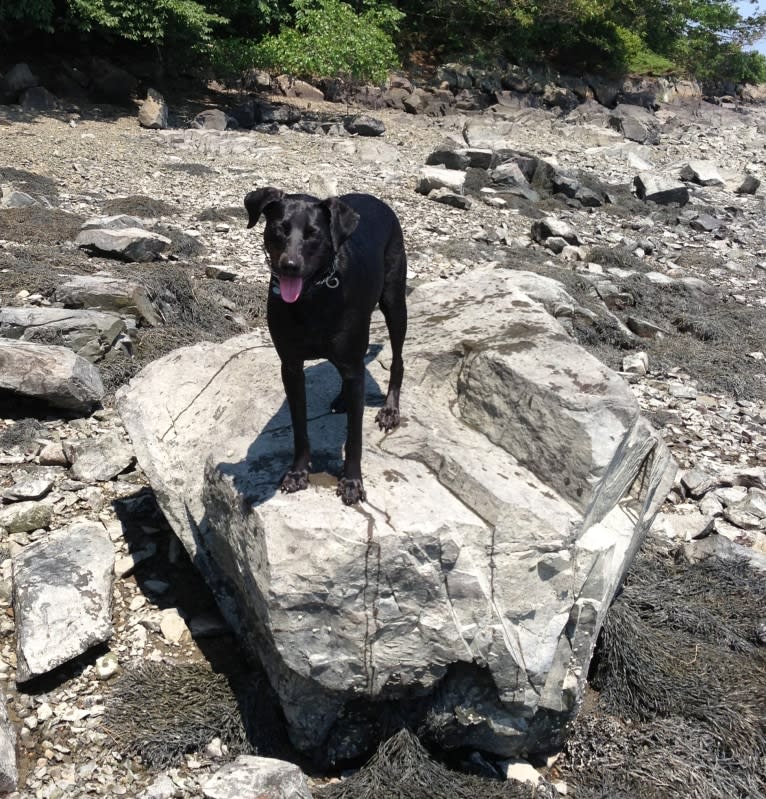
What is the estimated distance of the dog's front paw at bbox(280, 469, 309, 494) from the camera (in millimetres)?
3881

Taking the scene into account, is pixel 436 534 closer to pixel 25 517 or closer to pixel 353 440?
pixel 353 440

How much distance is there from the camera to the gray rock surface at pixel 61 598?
13.4ft

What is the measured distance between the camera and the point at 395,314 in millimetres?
4691

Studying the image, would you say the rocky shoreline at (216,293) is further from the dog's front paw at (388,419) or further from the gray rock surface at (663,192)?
the dog's front paw at (388,419)

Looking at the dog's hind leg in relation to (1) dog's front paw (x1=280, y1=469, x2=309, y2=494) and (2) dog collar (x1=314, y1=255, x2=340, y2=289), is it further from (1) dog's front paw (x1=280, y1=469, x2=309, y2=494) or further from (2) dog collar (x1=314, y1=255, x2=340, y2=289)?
(2) dog collar (x1=314, y1=255, x2=340, y2=289)

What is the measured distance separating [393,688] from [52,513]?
274 centimetres

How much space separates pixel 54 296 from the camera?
7.68m

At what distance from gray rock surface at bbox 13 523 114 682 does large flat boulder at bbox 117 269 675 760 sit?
21.1 inches

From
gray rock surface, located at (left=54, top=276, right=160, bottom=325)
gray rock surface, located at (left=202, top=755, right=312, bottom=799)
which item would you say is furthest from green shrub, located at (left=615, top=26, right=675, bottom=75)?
gray rock surface, located at (left=202, top=755, right=312, bottom=799)

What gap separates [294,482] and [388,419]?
0.84 meters

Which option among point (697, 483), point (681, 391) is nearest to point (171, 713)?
point (697, 483)

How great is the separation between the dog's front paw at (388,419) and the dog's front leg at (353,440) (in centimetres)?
66

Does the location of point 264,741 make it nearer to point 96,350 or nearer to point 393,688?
point 393,688

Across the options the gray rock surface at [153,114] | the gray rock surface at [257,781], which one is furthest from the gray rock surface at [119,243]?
the gray rock surface at [153,114]
